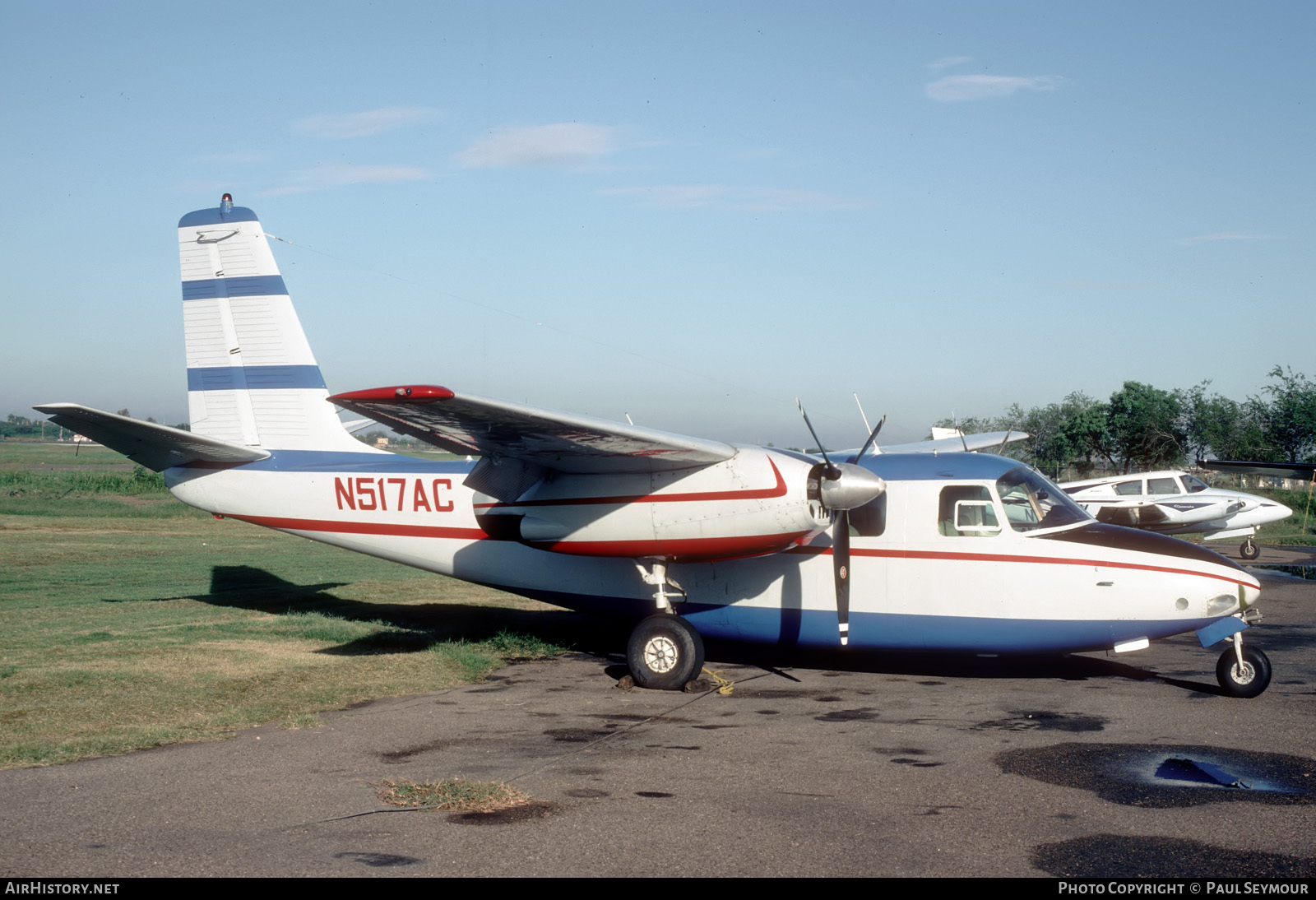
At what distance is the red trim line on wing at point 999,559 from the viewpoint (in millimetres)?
10383

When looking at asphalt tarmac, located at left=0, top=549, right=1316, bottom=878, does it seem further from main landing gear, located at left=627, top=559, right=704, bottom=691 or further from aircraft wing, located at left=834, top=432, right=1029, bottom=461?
→ aircraft wing, located at left=834, top=432, right=1029, bottom=461

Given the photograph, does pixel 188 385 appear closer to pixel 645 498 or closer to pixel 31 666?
pixel 31 666

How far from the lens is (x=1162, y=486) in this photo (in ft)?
91.0

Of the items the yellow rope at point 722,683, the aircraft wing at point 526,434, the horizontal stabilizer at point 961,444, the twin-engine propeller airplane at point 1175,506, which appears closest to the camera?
the aircraft wing at point 526,434

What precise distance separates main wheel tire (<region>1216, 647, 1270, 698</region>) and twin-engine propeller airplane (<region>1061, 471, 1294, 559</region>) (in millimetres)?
15728

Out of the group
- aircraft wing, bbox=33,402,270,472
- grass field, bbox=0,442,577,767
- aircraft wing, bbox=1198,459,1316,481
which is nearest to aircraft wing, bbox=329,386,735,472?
grass field, bbox=0,442,577,767

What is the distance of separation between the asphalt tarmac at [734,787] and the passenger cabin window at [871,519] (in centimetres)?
169

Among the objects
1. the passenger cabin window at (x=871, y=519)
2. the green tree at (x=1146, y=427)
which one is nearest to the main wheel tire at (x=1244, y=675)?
the passenger cabin window at (x=871, y=519)

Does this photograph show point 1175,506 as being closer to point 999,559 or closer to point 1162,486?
point 1162,486

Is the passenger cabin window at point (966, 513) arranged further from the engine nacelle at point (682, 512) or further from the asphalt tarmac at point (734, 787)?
the asphalt tarmac at point (734, 787)

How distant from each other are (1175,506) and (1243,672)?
18240 mm

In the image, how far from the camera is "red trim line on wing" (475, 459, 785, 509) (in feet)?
33.2

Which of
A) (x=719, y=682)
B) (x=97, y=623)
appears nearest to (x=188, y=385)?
(x=97, y=623)

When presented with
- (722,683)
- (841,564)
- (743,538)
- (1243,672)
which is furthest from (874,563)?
(1243,672)
